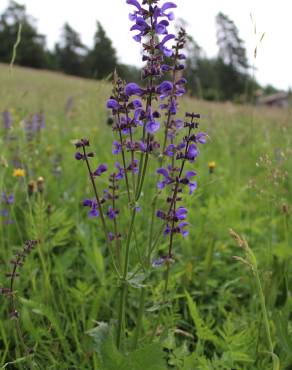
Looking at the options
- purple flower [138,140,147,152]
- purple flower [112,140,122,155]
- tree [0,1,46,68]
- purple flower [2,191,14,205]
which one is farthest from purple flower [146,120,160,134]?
tree [0,1,46,68]

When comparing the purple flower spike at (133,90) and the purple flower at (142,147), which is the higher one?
the purple flower spike at (133,90)

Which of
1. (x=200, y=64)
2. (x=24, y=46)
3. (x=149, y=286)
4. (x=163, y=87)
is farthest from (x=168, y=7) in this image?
(x=24, y=46)

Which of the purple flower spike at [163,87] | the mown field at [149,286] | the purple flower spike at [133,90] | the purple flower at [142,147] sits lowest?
the mown field at [149,286]

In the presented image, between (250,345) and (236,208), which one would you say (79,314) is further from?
(236,208)

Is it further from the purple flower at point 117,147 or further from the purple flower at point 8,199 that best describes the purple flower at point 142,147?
the purple flower at point 8,199

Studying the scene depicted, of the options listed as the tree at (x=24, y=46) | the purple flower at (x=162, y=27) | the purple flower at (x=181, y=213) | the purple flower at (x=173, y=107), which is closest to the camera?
the purple flower at (x=162, y=27)

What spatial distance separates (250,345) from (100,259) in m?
0.92

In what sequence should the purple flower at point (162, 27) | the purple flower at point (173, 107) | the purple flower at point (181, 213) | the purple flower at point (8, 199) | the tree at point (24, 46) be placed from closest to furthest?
the purple flower at point (162, 27) < the purple flower at point (173, 107) < the purple flower at point (181, 213) < the purple flower at point (8, 199) < the tree at point (24, 46)

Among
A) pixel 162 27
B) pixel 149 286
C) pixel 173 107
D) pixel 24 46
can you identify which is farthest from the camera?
pixel 24 46

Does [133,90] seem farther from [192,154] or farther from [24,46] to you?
[24,46]

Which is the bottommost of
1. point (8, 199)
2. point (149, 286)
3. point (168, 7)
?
point (149, 286)

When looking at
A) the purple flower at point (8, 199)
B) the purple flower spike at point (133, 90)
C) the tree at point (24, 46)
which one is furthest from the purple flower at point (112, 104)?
the tree at point (24, 46)

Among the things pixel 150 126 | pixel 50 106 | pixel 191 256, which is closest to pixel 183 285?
pixel 191 256

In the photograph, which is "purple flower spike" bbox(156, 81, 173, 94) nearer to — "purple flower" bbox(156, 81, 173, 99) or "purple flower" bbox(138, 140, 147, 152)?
"purple flower" bbox(156, 81, 173, 99)
